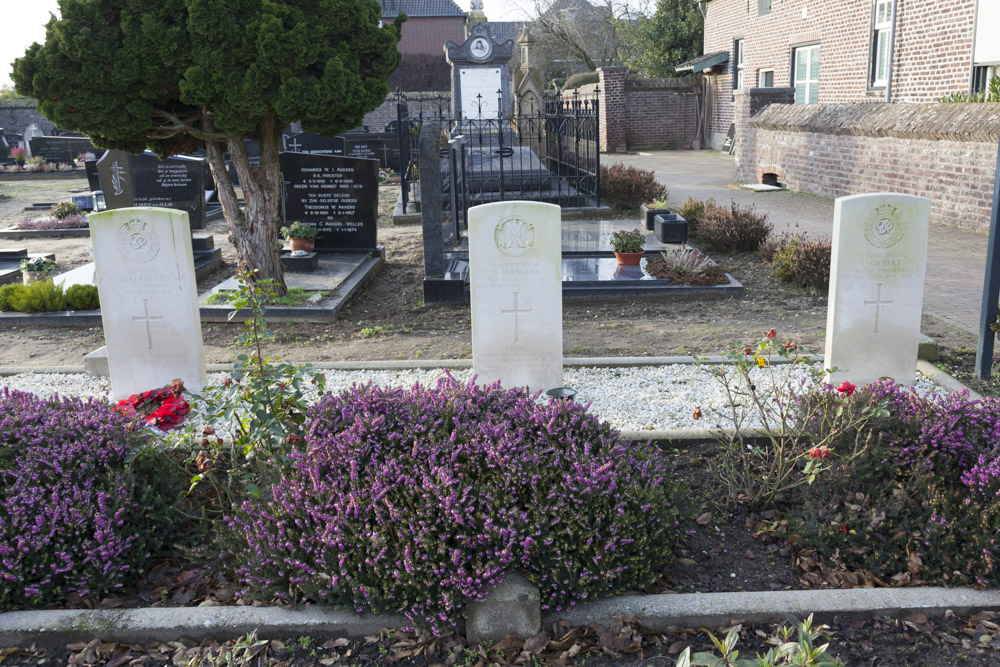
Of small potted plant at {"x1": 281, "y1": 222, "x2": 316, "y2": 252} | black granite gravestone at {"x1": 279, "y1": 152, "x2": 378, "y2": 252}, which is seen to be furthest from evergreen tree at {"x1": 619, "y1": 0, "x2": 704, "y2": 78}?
small potted plant at {"x1": 281, "y1": 222, "x2": 316, "y2": 252}

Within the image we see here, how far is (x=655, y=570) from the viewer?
3645mm

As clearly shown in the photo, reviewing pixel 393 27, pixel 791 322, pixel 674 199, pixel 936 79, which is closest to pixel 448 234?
pixel 393 27

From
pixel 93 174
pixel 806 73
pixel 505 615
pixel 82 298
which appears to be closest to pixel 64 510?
pixel 505 615

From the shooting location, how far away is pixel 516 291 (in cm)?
566

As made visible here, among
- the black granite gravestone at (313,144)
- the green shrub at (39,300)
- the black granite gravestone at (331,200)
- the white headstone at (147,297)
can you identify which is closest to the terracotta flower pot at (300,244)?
the black granite gravestone at (331,200)

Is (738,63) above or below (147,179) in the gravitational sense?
above

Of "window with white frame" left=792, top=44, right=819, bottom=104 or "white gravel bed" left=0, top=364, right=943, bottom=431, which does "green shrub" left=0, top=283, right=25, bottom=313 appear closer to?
"white gravel bed" left=0, top=364, right=943, bottom=431

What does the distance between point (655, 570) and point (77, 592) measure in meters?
2.47

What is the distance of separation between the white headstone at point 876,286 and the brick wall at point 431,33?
5292 cm

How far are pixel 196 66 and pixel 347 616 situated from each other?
574 centimetres

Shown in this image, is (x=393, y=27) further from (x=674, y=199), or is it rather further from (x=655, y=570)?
(x=674, y=199)

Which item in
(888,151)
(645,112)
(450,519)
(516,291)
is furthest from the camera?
(645,112)

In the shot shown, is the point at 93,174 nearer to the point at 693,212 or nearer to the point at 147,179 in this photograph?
the point at 147,179

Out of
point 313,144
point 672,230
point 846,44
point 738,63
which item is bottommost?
point 672,230
